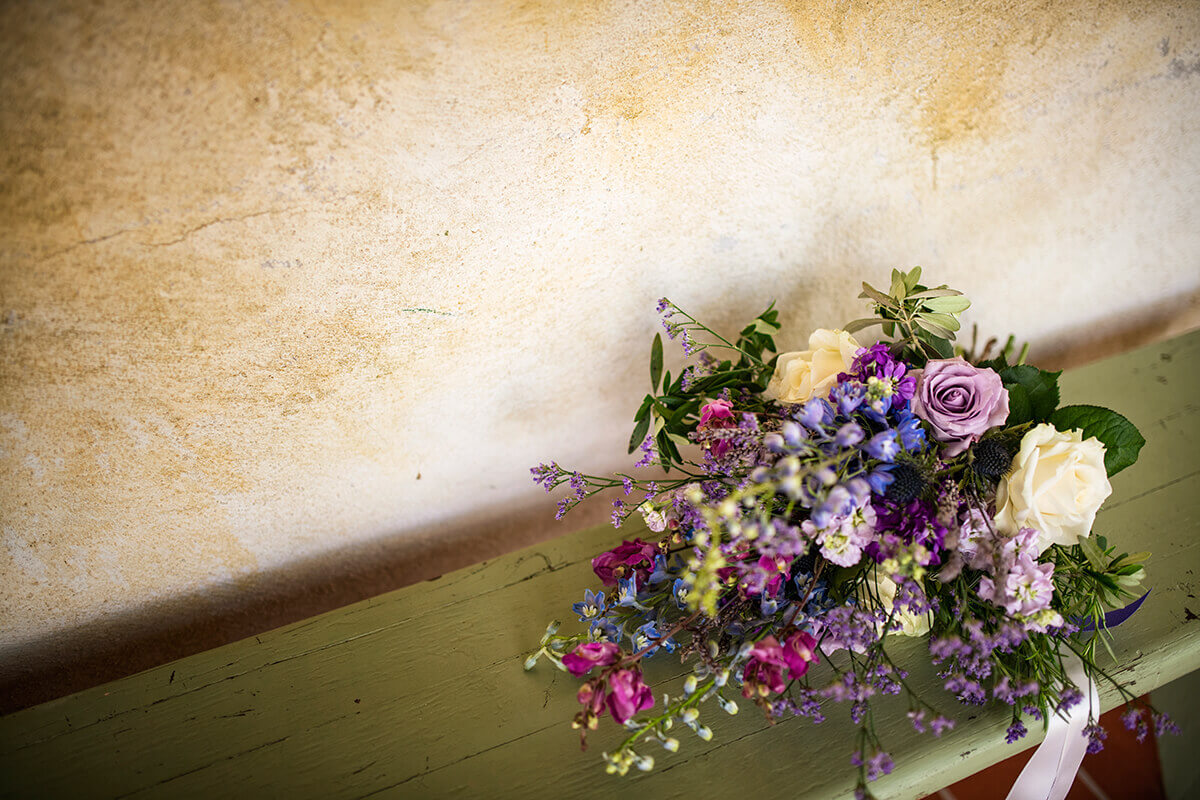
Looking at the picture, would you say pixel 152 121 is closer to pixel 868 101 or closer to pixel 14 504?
pixel 14 504

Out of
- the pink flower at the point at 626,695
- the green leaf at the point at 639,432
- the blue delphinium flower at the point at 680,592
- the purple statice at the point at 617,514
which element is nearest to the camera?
the pink flower at the point at 626,695

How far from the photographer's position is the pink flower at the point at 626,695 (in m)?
0.81

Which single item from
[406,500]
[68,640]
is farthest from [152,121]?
[68,640]

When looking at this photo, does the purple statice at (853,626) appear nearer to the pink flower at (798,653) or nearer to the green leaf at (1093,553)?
the pink flower at (798,653)

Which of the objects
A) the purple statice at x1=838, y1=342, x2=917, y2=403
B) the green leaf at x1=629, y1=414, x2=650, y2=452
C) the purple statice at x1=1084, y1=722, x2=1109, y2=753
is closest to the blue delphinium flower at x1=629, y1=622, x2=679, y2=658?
the green leaf at x1=629, y1=414, x2=650, y2=452

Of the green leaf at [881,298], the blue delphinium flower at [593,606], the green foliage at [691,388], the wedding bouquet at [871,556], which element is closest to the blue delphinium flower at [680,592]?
the wedding bouquet at [871,556]

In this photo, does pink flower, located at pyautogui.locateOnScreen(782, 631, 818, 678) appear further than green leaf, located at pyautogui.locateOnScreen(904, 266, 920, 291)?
No

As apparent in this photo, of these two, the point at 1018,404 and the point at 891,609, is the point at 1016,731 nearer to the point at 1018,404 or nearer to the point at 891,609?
the point at 891,609

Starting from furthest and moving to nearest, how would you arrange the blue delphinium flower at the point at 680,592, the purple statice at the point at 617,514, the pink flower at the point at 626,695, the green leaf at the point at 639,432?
the green leaf at the point at 639,432, the purple statice at the point at 617,514, the blue delphinium flower at the point at 680,592, the pink flower at the point at 626,695

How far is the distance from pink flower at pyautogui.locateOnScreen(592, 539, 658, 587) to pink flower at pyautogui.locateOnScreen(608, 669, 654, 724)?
19cm

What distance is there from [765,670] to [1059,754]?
499 mm

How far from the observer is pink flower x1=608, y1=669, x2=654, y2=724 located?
2.66 ft

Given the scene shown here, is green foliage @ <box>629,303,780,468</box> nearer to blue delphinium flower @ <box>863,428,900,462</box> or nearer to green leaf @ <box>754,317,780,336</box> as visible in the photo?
green leaf @ <box>754,317,780,336</box>

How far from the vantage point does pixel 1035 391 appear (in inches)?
40.1
